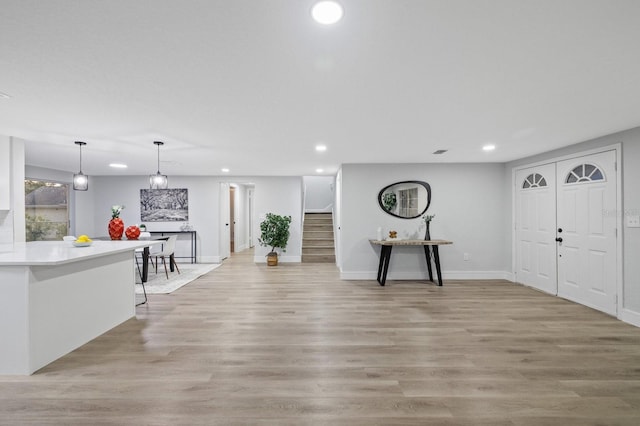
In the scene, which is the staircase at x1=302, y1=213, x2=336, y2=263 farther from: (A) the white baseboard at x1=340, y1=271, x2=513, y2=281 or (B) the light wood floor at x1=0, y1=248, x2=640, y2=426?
(B) the light wood floor at x1=0, y1=248, x2=640, y2=426

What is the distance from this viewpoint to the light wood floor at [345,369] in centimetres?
188

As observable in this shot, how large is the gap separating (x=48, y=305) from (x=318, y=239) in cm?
620

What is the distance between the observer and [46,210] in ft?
21.2

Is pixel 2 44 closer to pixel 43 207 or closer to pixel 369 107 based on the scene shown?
pixel 369 107

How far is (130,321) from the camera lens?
11.5ft

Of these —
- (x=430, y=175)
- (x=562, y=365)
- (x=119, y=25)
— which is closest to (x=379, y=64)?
(x=119, y=25)

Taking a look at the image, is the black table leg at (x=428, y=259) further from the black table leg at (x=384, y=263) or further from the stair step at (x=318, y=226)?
the stair step at (x=318, y=226)

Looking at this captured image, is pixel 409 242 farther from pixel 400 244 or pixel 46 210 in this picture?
pixel 46 210

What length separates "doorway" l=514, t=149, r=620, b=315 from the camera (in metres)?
A: 3.70

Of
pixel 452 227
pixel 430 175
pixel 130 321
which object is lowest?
pixel 130 321

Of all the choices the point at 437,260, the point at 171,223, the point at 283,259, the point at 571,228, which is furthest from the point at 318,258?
the point at 571,228

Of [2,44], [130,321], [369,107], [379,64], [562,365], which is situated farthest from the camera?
[130,321]

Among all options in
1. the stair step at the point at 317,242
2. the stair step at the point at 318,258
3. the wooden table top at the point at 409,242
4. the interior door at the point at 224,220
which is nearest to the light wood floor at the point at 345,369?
the wooden table top at the point at 409,242

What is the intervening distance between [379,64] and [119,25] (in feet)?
4.83
